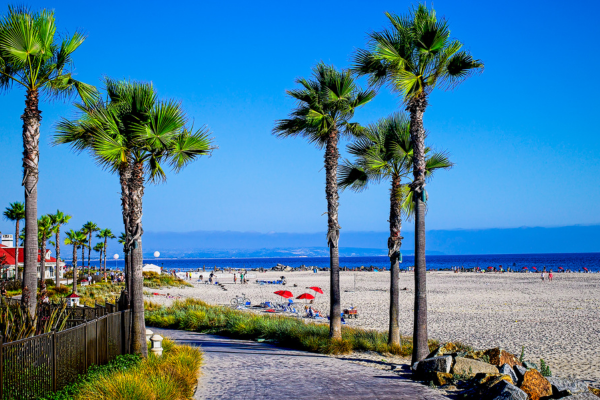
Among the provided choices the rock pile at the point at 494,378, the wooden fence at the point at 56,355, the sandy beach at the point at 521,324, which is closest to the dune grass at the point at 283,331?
the rock pile at the point at 494,378

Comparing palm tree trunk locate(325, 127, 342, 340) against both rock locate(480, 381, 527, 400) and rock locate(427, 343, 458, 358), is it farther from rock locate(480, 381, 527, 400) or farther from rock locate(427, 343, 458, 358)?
rock locate(480, 381, 527, 400)

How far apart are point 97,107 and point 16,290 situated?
28312 millimetres

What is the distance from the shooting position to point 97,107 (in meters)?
12.4

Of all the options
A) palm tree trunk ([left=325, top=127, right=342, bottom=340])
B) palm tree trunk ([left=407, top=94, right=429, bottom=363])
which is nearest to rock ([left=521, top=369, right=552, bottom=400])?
palm tree trunk ([left=407, top=94, right=429, bottom=363])

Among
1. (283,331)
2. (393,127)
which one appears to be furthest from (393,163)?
(283,331)

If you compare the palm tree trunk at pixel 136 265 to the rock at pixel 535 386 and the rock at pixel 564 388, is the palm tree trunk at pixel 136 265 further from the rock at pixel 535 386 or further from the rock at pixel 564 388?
the rock at pixel 564 388

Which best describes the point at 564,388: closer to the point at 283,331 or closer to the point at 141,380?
the point at 141,380

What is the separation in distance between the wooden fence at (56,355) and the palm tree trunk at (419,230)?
6.97m

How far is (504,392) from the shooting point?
8.11 m

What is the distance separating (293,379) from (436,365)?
3061 mm

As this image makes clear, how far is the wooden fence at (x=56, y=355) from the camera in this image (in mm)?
6543

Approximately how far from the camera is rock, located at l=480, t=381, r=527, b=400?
7.99m

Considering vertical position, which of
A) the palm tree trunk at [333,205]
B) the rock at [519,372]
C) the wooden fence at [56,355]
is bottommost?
the rock at [519,372]

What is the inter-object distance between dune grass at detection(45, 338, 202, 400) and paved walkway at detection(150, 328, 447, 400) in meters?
0.42
